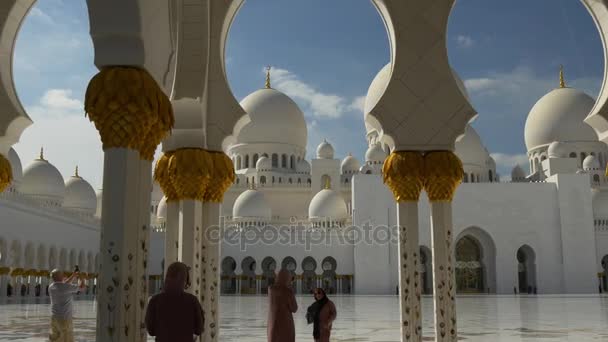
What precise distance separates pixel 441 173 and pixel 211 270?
210cm

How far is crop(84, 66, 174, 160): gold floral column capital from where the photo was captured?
3.22 meters

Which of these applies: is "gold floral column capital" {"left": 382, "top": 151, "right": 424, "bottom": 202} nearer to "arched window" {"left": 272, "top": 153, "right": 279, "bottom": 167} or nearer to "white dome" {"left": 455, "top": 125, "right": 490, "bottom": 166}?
"white dome" {"left": 455, "top": 125, "right": 490, "bottom": 166}

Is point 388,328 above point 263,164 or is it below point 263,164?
below

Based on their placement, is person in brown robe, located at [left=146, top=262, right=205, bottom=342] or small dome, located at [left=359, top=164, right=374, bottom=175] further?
small dome, located at [left=359, top=164, right=374, bottom=175]

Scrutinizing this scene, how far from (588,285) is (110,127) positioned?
22543 millimetres

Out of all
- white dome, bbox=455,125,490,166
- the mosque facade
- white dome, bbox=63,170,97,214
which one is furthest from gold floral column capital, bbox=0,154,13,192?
white dome, bbox=455,125,490,166

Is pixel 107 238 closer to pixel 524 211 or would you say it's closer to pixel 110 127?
pixel 110 127

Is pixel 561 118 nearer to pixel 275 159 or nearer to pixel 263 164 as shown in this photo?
pixel 275 159

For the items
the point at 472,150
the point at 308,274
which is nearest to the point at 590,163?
the point at 472,150

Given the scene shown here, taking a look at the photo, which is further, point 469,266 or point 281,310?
point 469,266

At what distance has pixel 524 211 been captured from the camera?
75.8 feet

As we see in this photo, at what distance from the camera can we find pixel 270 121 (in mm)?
29141

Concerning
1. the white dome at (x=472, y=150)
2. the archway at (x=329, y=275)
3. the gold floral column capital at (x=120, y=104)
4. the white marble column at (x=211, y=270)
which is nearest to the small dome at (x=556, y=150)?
the white dome at (x=472, y=150)

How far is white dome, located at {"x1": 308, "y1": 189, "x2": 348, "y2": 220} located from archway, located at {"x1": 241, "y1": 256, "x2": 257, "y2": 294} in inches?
126
